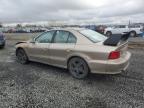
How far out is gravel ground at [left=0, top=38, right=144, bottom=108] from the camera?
13.2ft

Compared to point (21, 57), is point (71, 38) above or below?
above

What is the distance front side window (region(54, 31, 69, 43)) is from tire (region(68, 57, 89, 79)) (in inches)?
29.0

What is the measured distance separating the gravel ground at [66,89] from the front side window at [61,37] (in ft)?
3.74

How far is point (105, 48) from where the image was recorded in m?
4.93

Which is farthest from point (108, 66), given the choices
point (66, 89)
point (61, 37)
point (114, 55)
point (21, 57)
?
point (21, 57)

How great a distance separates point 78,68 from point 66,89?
0.96 meters

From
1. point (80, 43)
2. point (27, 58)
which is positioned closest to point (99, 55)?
point (80, 43)

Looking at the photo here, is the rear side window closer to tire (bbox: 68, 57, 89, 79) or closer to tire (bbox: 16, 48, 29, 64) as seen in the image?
tire (bbox: 68, 57, 89, 79)

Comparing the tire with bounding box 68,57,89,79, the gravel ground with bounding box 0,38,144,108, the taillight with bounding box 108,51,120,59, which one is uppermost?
the taillight with bounding box 108,51,120,59

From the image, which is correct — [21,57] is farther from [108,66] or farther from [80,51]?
[108,66]

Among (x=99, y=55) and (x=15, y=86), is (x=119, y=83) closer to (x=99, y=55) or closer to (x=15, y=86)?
(x=99, y=55)

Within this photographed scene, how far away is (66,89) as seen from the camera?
4.84m

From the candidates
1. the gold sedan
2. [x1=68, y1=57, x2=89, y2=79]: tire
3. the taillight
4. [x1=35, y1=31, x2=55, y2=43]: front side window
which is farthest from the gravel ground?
[x1=35, y1=31, x2=55, y2=43]: front side window

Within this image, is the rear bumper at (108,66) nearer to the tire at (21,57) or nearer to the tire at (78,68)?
the tire at (78,68)
